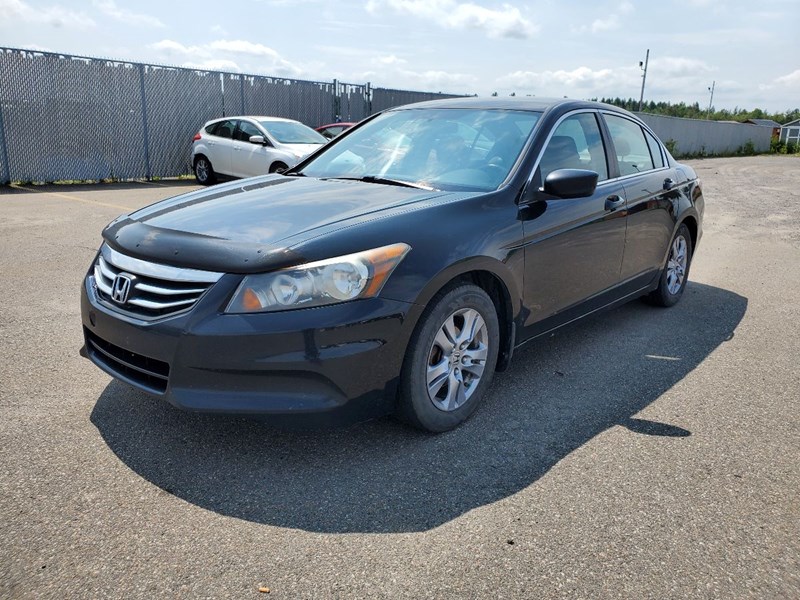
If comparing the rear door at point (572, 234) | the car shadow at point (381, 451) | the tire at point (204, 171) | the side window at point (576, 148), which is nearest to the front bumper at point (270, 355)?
the car shadow at point (381, 451)

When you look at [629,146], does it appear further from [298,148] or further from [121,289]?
[298,148]

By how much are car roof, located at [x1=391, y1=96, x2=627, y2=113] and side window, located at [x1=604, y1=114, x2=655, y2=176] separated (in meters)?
0.27

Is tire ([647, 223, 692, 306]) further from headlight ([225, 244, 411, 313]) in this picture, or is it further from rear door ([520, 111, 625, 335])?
headlight ([225, 244, 411, 313])

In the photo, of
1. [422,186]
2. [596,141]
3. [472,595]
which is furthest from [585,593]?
[596,141]

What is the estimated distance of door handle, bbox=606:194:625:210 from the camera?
4.55 meters

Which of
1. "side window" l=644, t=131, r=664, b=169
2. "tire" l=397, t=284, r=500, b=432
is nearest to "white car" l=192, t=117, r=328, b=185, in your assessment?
"side window" l=644, t=131, r=664, b=169

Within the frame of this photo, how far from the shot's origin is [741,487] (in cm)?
306

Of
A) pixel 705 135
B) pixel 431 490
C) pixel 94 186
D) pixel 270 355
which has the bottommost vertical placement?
pixel 94 186

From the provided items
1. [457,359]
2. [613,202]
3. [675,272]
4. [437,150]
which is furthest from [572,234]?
[675,272]

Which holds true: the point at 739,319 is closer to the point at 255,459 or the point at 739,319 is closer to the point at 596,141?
the point at 596,141

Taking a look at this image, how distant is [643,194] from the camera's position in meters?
5.07

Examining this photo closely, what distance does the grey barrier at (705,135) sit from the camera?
1569 inches

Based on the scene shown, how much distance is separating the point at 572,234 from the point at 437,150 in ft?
3.08

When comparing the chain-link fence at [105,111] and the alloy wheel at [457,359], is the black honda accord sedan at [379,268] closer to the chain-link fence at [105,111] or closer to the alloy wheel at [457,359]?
the alloy wheel at [457,359]
